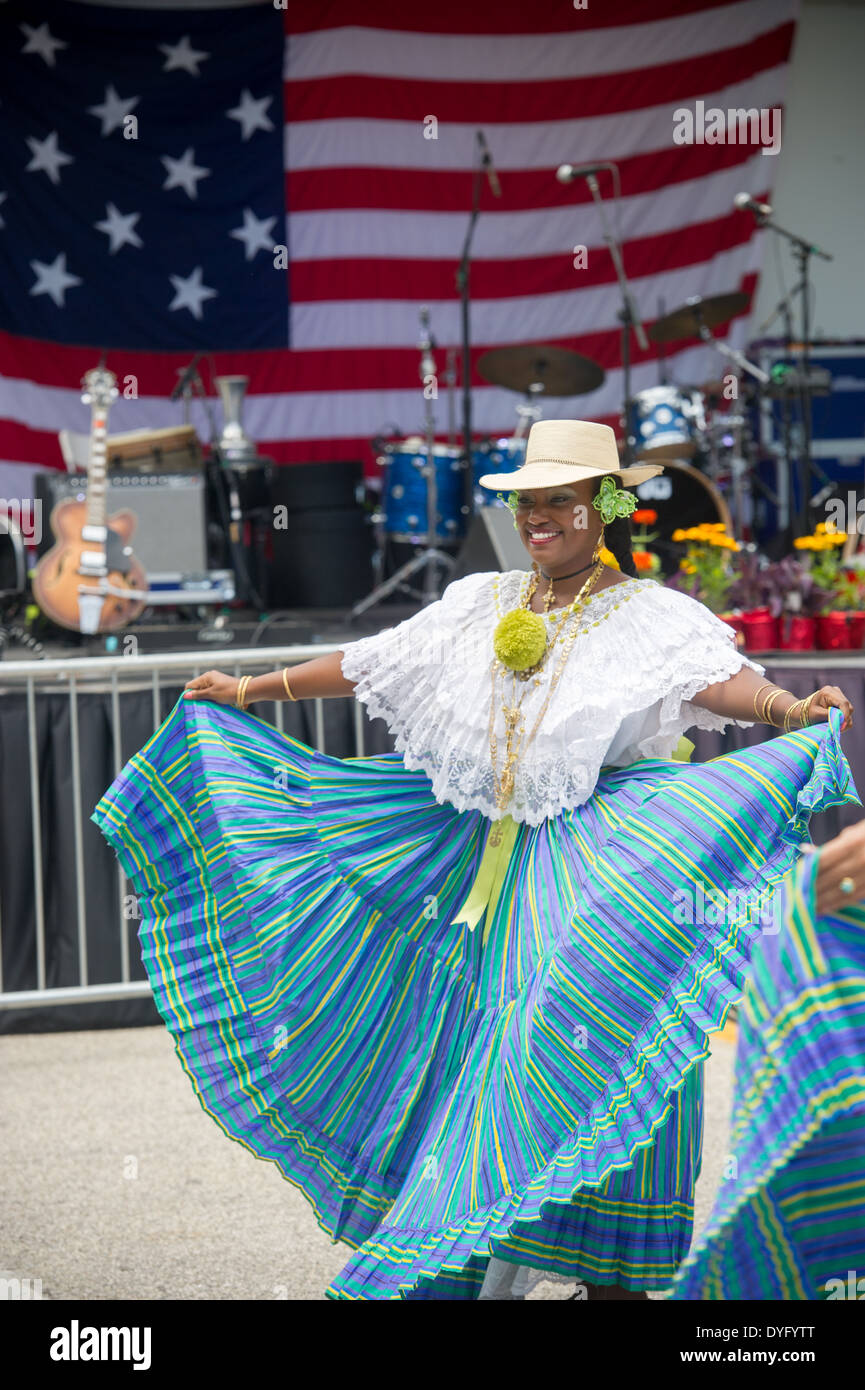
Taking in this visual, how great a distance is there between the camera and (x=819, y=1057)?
5.52 feet

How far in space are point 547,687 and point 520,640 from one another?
115mm

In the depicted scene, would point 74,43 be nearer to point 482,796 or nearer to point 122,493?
point 122,493

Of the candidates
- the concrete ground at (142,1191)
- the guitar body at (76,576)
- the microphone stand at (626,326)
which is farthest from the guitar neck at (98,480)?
the concrete ground at (142,1191)

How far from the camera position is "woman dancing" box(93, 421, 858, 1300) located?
231 cm

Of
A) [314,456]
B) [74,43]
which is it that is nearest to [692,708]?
[314,456]

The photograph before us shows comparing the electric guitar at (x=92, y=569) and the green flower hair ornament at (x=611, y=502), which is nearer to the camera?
the green flower hair ornament at (x=611, y=502)

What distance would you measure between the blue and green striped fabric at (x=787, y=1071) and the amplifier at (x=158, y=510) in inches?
243

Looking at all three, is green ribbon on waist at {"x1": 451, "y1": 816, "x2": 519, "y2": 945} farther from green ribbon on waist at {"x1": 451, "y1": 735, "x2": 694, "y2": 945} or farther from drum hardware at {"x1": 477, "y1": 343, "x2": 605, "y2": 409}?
drum hardware at {"x1": 477, "y1": 343, "x2": 605, "y2": 409}

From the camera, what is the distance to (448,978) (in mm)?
2750

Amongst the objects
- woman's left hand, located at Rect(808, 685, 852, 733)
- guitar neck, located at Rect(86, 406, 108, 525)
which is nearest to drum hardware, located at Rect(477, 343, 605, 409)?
guitar neck, located at Rect(86, 406, 108, 525)

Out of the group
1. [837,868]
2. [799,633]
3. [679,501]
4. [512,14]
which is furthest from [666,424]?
[837,868]

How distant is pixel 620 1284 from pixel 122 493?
19.1ft

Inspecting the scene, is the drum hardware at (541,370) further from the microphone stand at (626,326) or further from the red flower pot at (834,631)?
the red flower pot at (834,631)

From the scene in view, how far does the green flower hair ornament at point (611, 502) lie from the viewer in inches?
115
